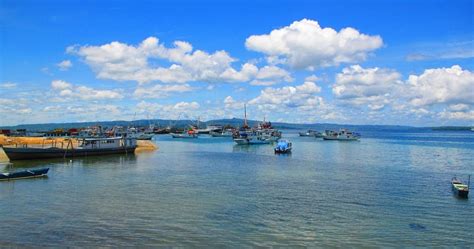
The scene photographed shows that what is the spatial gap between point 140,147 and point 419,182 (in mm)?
78868

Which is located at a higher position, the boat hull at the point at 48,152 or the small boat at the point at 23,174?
the boat hull at the point at 48,152

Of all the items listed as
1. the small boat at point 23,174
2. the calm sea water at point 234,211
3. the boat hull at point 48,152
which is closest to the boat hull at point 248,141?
the boat hull at point 48,152

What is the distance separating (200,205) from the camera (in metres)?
34.3

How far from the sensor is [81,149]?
264 feet

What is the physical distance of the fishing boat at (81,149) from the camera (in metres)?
71.2

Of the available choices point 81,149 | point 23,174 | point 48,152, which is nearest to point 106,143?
point 81,149

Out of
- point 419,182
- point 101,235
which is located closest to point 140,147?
point 419,182

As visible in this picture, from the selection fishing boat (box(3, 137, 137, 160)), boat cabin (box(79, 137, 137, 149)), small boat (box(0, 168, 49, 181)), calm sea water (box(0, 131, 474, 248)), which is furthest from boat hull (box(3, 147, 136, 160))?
small boat (box(0, 168, 49, 181))

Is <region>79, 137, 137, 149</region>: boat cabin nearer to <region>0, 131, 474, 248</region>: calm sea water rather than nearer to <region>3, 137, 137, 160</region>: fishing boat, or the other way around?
<region>3, 137, 137, 160</region>: fishing boat

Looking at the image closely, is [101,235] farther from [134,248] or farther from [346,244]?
[346,244]

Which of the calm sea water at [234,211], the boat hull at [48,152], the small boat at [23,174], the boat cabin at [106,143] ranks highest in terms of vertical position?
the boat cabin at [106,143]

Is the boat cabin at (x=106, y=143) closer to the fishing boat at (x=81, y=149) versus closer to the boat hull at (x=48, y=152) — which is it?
the fishing boat at (x=81, y=149)

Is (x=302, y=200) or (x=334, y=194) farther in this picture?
(x=334, y=194)

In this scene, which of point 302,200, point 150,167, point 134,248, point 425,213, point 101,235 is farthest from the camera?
point 150,167
